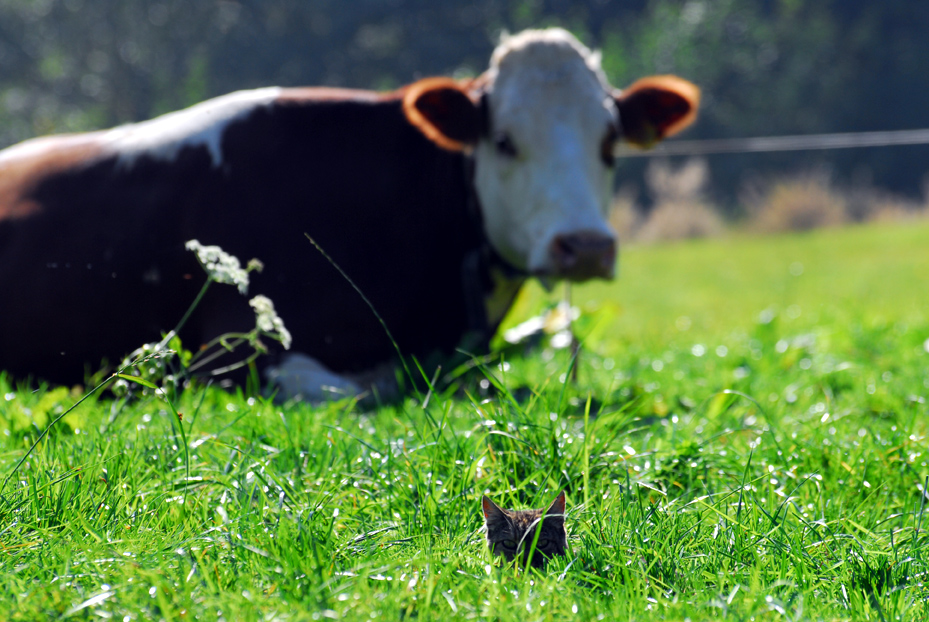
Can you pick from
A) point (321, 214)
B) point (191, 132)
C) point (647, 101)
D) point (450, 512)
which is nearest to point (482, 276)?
point (321, 214)

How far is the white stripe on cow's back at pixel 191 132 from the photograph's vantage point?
3.76 meters

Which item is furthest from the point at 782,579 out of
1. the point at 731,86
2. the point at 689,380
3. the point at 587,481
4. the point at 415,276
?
the point at 731,86

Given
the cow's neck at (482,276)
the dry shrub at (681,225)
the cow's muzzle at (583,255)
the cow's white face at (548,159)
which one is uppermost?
the cow's white face at (548,159)

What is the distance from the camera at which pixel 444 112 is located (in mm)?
3994

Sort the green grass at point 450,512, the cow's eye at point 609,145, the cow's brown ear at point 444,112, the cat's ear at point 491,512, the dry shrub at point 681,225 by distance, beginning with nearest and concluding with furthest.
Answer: the green grass at point 450,512 < the cat's ear at point 491,512 < the cow's brown ear at point 444,112 < the cow's eye at point 609,145 < the dry shrub at point 681,225

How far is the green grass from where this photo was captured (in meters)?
1.64

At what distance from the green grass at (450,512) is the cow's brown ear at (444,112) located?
4.26ft

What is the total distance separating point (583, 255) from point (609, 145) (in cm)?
70

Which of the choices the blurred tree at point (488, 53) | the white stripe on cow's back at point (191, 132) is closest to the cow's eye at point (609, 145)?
the white stripe on cow's back at point (191, 132)

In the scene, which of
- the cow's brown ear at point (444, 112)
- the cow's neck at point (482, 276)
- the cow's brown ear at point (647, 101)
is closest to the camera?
the cow's brown ear at point (444, 112)

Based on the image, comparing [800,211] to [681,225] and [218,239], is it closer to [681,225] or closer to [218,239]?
[681,225]

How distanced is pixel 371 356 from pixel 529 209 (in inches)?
36.5

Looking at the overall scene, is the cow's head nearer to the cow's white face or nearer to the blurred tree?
the cow's white face

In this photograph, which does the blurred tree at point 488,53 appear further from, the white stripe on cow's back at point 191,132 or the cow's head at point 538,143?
the white stripe on cow's back at point 191,132
